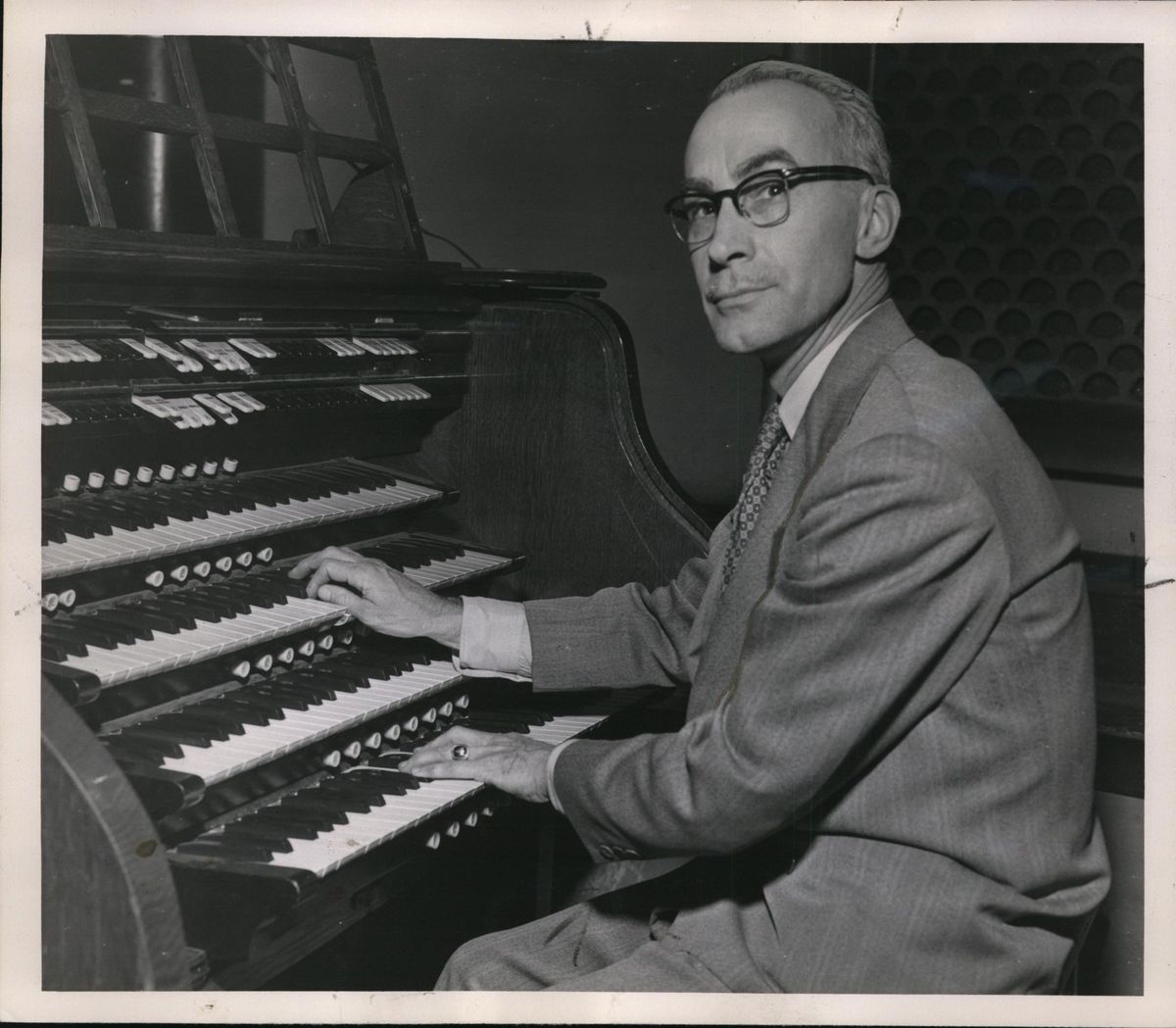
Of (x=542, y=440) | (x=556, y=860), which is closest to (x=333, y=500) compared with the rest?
(x=542, y=440)

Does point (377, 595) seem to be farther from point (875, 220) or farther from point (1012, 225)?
point (1012, 225)

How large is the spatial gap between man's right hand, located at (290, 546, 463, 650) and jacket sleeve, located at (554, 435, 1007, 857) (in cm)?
69

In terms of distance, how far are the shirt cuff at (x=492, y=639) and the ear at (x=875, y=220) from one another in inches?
34.2

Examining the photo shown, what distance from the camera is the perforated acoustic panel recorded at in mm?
2564

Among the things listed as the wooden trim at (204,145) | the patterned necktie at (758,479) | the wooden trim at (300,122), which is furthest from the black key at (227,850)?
the wooden trim at (300,122)

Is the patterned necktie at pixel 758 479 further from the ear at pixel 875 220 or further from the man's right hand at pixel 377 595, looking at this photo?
the man's right hand at pixel 377 595

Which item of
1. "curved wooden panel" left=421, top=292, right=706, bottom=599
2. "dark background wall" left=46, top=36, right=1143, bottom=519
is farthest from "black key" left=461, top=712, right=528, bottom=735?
"dark background wall" left=46, top=36, right=1143, bottom=519

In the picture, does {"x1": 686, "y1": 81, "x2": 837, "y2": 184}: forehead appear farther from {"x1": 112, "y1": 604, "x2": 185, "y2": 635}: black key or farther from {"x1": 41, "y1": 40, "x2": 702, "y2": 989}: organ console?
{"x1": 112, "y1": 604, "x2": 185, "y2": 635}: black key

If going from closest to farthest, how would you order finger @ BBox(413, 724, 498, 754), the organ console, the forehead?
the organ console, the forehead, finger @ BBox(413, 724, 498, 754)

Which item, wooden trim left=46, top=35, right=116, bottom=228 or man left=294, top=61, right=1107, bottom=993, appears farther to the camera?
wooden trim left=46, top=35, right=116, bottom=228

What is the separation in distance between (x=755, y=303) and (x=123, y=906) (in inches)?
43.0

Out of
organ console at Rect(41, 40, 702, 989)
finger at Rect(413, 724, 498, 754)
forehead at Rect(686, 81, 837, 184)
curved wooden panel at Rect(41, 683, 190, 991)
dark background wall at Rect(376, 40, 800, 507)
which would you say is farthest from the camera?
dark background wall at Rect(376, 40, 800, 507)

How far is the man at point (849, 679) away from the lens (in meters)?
1.36

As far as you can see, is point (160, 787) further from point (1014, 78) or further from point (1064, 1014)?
point (1014, 78)
